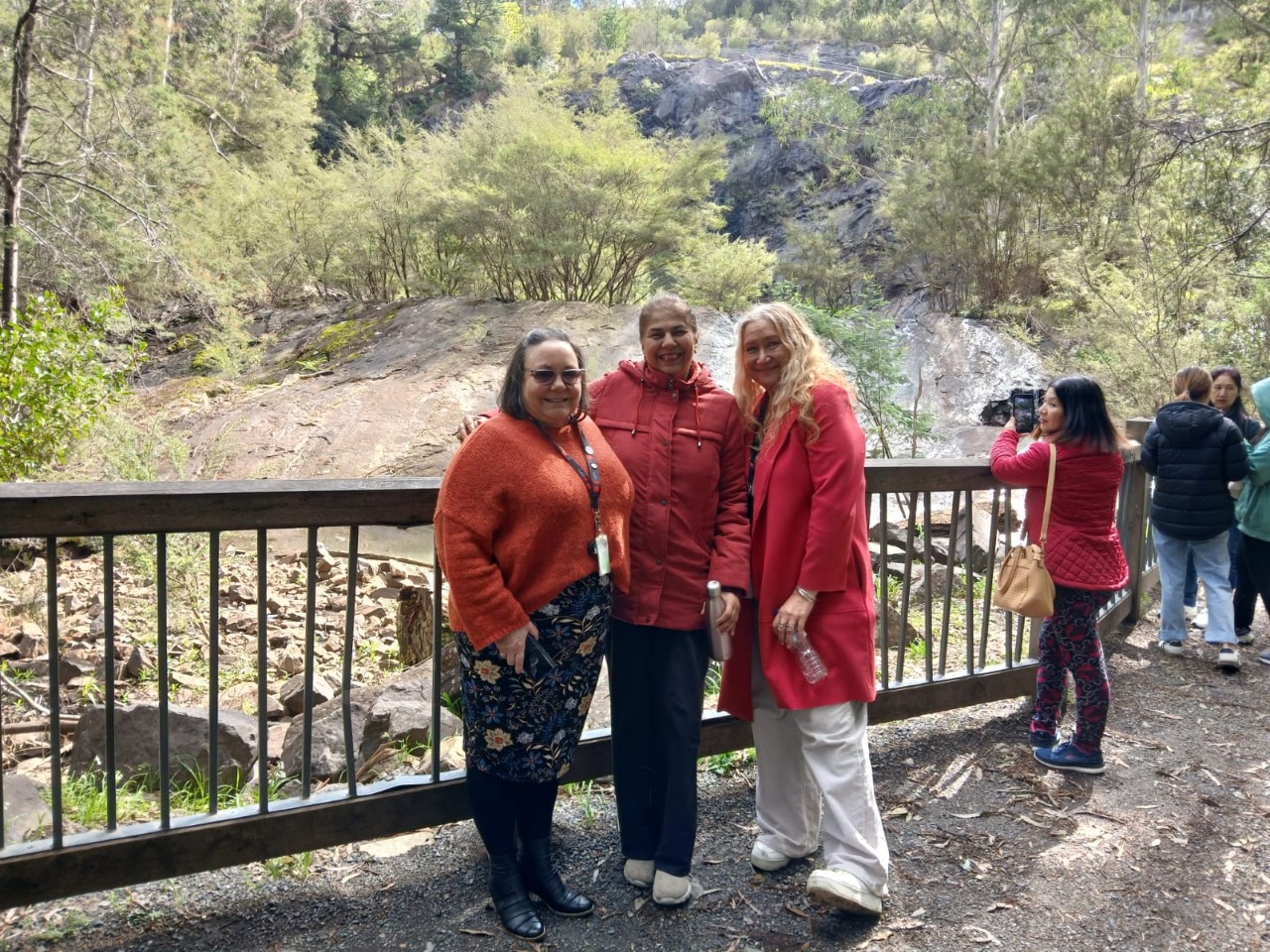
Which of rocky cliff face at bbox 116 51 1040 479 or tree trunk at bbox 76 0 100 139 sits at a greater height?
tree trunk at bbox 76 0 100 139

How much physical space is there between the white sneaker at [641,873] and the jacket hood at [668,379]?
54.9 inches

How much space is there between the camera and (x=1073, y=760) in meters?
3.32

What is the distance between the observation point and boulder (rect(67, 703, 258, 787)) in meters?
3.73

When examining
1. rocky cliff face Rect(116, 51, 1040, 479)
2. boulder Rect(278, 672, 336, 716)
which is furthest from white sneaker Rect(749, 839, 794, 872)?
rocky cliff face Rect(116, 51, 1040, 479)

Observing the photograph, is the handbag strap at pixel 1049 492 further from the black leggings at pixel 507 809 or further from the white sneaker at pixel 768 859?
the black leggings at pixel 507 809

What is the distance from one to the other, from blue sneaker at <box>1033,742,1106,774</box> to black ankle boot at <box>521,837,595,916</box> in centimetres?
202

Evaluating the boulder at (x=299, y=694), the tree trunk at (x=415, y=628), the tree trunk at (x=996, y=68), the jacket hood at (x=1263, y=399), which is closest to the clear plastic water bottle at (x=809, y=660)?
the boulder at (x=299, y=694)

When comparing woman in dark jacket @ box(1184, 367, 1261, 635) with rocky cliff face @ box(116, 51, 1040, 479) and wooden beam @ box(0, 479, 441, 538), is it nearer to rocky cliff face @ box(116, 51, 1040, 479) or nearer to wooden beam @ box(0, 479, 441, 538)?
wooden beam @ box(0, 479, 441, 538)

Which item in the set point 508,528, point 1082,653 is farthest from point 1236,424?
point 508,528

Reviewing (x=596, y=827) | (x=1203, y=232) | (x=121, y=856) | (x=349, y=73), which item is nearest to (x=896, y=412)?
(x=1203, y=232)

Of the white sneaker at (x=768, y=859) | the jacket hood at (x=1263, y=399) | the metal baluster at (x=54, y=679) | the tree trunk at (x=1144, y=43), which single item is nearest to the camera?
the metal baluster at (x=54, y=679)

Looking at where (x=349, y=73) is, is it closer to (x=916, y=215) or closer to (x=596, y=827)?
(x=916, y=215)

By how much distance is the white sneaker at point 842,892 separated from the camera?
2258 millimetres

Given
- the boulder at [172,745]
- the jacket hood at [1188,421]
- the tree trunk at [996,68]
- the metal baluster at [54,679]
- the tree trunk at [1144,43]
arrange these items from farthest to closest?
the tree trunk at [996,68] → the tree trunk at [1144,43] → the jacket hood at [1188,421] → the boulder at [172,745] → the metal baluster at [54,679]
